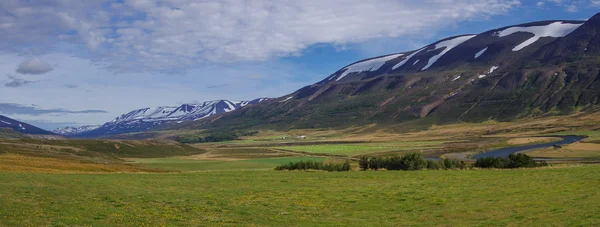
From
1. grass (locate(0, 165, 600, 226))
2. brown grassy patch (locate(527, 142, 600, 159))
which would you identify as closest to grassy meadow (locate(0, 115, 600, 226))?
grass (locate(0, 165, 600, 226))

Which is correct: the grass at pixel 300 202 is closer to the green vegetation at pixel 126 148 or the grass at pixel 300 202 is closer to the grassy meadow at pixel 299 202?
the grassy meadow at pixel 299 202

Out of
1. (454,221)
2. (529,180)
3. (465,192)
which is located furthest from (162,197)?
(529,180)

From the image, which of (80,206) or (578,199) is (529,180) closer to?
(578,199)

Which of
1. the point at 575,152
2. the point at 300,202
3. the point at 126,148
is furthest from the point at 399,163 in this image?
the point at 126,148

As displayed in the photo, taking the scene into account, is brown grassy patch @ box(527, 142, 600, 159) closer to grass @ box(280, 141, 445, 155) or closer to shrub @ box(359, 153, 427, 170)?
grass @ box(280, 141, 445, 155)

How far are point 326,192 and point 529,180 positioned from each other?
1727 cm

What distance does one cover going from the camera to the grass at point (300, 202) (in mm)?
22953

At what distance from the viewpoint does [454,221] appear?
2356 cm

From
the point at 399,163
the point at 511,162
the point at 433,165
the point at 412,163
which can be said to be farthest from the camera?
the point at 399,163

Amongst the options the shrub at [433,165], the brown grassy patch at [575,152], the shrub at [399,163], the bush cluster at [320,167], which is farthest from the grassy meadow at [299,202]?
the brown grassy patch at [575,152]

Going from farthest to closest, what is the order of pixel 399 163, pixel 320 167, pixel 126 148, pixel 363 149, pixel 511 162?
pixel 363 149 → pixel 126 148 → pixel 320 167 → pixel 399 163 → pixel 511 162

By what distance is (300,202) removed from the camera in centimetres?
3117

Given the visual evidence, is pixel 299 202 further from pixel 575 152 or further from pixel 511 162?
pixel 575 152

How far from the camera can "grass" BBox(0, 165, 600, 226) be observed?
23.0 meters
